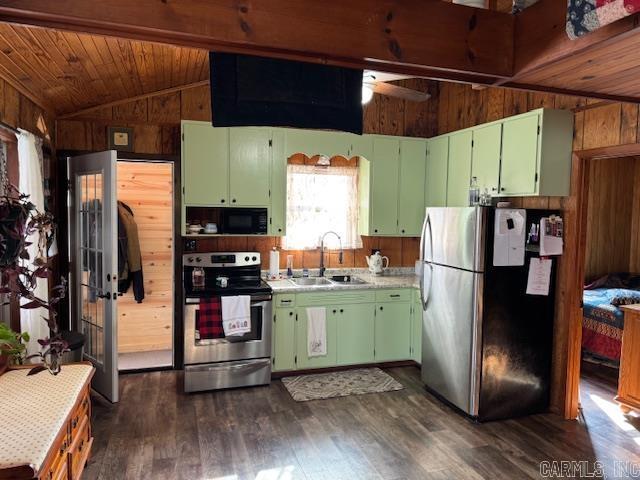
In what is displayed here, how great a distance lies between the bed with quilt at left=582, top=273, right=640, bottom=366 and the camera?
4.48m

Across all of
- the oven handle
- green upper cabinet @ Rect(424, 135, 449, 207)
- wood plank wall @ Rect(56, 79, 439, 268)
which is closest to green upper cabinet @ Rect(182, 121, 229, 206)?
wood plank wall @ Rect(56, 79, 439, 268)

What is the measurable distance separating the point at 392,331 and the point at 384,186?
1486 mm

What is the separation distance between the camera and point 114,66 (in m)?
2.99

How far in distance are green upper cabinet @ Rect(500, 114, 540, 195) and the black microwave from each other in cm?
212

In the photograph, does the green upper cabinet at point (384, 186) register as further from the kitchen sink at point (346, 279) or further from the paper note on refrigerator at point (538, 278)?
the paper note on refrigerator at point (538, 278)

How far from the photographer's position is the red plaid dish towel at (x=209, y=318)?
3.78 m

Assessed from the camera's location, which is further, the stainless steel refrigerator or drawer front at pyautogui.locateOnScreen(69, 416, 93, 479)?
the stainless steel refrigerator

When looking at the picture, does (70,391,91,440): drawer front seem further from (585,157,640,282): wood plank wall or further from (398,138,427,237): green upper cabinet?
(585,157,640,282): wood plank wall

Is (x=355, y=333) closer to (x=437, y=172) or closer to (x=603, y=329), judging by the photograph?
(x=437, y=172)

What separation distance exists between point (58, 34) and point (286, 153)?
228 centimetres

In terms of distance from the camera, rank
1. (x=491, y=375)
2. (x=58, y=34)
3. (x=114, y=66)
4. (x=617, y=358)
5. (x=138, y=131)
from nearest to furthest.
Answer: (x=58, y=34), (x=114, y=66), (x=491, y=375), (x=138, y=131), (x=617, y=358)

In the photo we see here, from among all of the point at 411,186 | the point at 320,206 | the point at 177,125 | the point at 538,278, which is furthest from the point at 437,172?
the point at 177,125

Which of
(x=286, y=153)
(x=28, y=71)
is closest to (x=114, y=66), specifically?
(x=28, y=71)

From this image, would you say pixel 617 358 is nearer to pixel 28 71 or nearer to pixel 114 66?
pixel 114 66
